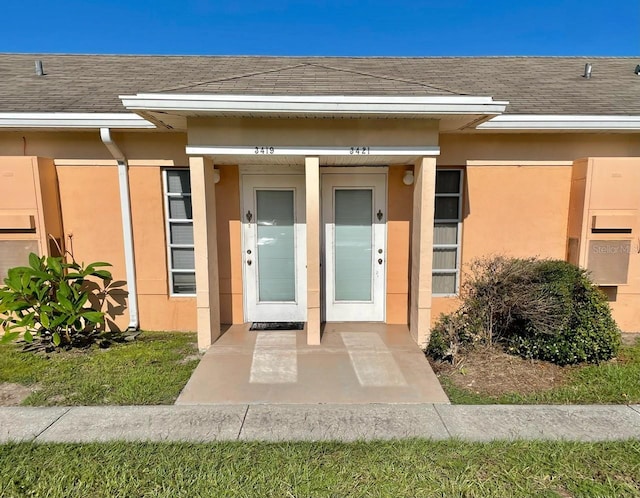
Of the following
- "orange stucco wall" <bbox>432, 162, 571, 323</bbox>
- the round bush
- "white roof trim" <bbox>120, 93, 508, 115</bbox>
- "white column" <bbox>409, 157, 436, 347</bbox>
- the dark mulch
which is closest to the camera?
the dark mulch

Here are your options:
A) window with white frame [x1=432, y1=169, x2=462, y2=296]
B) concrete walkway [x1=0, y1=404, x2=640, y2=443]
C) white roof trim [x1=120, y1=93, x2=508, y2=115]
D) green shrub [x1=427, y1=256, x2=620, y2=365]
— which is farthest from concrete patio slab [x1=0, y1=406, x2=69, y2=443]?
window with white frame [x1=432, y1=169, x2=462, y2=296]

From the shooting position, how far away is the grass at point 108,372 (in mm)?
3811

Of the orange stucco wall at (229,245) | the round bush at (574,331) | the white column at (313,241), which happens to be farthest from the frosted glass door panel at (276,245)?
the round bush at (574,331)

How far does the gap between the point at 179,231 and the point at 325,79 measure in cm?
329

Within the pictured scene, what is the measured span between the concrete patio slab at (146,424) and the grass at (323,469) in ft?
0.47

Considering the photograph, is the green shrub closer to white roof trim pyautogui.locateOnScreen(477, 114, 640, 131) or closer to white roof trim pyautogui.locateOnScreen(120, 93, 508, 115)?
A: white roof trim pyautogui.locateOnScreen(477, 114, 640, 131)

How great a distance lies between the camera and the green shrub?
14.6 feet

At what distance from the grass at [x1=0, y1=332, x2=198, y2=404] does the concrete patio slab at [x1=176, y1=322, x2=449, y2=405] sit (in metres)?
0.30

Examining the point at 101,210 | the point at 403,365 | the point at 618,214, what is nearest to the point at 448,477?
the point at 403,365

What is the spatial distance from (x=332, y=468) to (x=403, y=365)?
2.10m

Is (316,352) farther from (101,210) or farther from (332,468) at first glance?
(101,210)

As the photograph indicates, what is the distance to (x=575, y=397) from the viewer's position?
12.3 ft

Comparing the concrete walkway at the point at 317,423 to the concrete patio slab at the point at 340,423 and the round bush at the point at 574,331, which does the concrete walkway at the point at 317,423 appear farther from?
the round bush at the point at 574,331

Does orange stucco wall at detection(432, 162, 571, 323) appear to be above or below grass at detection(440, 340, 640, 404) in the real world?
above
